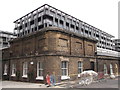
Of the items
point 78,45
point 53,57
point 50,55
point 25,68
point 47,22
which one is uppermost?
point 47,22

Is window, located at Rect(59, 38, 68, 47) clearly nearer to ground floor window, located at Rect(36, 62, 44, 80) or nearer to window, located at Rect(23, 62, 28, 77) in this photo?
ground floor window, located at Rect(36, 62, 44, 80)

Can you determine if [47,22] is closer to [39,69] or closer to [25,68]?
[25,68]

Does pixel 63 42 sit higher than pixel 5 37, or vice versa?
pixel 5 37

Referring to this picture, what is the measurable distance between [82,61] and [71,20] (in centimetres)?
4479

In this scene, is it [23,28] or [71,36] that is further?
[23,28]

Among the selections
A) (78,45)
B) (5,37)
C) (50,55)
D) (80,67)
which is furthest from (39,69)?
(5,37)

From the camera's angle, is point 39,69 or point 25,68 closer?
point 39,69

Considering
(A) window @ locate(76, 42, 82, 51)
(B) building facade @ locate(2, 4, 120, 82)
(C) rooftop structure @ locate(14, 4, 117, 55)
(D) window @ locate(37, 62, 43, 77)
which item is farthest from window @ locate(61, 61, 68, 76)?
(C) rooftop structure @ locate(14, 4, 117, 55)

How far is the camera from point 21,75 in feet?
67.5

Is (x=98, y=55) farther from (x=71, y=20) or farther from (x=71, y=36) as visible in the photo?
(x=71, y=20)

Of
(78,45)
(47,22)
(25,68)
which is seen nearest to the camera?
(25,68)

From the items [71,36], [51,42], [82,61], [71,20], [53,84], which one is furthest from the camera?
[71,20]

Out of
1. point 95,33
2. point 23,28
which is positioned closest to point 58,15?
point 23,28

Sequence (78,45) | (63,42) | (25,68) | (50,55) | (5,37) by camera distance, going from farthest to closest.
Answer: (5,37), (78,45), (25,68), (63,42), (50,55)
